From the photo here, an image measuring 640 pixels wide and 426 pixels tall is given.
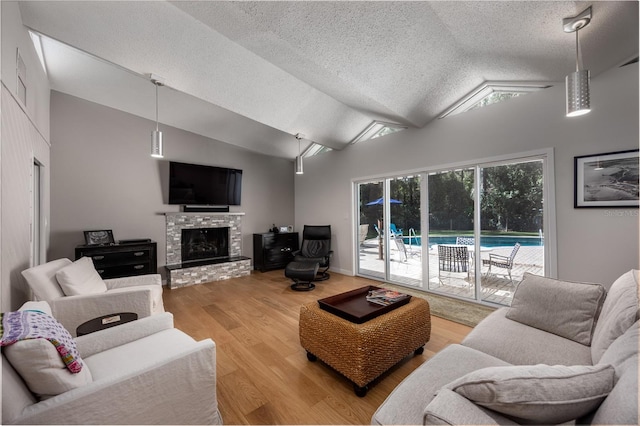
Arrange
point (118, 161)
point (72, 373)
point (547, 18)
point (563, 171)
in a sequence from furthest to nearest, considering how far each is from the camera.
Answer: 1. point (118, 161)
2. point (563, 171)
3. point (547, 18)
4. point (72, 373)

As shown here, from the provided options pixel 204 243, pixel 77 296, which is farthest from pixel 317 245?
pixel 77 296

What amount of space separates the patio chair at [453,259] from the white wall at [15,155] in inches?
189

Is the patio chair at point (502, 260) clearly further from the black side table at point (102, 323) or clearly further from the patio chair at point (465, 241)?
the black side table at point (102, 323)

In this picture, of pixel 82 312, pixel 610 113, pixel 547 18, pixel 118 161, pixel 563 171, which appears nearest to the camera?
pixel 547 18

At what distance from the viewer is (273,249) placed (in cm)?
589

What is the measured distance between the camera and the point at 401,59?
2652mm

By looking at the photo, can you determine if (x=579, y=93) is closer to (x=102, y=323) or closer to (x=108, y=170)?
(x=102, y=323)

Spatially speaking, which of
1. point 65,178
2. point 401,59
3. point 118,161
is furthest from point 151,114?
point 401,59

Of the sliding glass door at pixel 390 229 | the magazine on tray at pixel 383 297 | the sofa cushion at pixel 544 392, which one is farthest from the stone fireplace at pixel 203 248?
the sofa cushion at pixel 544 392

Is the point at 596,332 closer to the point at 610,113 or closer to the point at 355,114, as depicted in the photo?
the point at 610,113

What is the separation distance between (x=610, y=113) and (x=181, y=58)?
15.1 feet

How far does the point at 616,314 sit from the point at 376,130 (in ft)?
13.9

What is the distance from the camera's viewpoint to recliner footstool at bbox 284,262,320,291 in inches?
172

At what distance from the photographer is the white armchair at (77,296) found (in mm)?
2205
